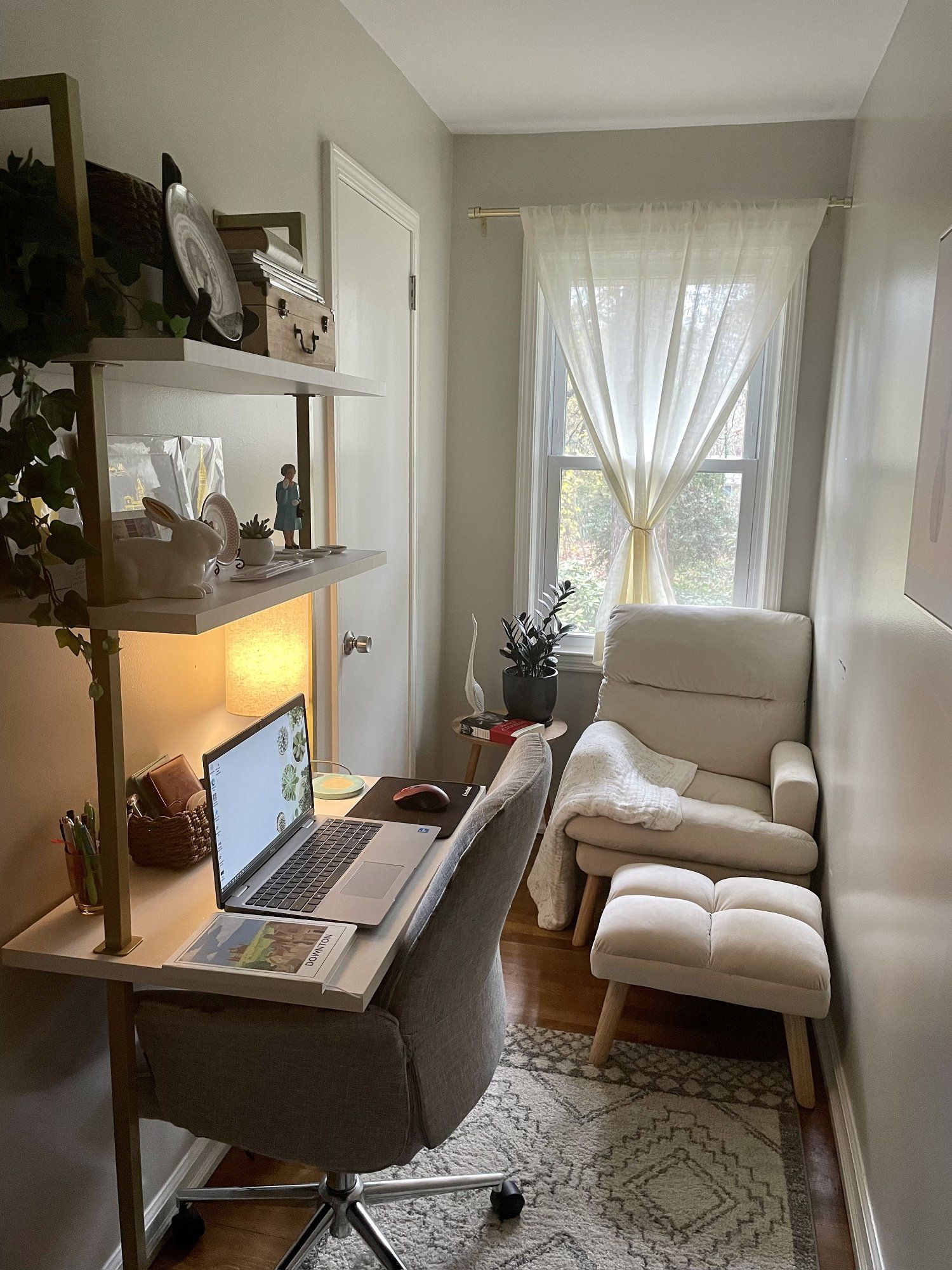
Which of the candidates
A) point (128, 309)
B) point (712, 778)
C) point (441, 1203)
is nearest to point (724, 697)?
point (712, 778)

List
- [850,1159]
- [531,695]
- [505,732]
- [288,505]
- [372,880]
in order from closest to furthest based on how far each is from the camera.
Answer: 1. [372,880]
2. [288,505]
3. [850,1159]
4. [505,732]
5. [531,695]

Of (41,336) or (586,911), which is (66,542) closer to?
(41,336)

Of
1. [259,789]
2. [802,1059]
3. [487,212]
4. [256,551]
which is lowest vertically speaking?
[802,1059]

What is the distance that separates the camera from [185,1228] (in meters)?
1.78

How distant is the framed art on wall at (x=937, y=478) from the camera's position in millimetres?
1460

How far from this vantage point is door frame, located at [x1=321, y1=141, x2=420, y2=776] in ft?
7.75

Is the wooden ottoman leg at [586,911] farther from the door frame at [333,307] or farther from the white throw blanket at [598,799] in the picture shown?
the door frame at [333,307]

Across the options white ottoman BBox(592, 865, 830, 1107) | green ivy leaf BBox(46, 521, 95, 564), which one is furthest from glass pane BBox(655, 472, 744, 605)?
green ivy leaf BBox(46, 521, 95, 564)

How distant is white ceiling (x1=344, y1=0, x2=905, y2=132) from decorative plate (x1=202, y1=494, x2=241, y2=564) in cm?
153

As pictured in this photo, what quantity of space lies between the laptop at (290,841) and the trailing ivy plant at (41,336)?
424mm

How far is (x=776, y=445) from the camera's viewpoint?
130 inches

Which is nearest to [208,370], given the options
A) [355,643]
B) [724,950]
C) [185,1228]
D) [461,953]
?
[461,953]

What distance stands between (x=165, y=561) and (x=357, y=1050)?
76 centimetres

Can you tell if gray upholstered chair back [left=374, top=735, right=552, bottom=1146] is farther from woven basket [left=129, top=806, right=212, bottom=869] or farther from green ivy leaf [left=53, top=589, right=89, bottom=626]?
green ivy leaf [left=53, top=589, right=89, bottom=626]
